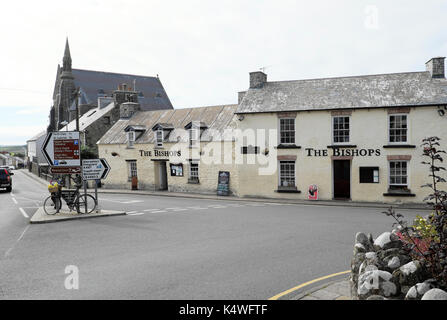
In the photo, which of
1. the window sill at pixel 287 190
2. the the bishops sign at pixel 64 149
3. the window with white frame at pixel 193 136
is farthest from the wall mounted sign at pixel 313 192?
the the bishops sign at pixel 64 149

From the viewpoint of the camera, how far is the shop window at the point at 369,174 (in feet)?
72.6

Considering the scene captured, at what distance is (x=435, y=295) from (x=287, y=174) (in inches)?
776

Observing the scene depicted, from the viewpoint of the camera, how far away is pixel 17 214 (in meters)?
17.5

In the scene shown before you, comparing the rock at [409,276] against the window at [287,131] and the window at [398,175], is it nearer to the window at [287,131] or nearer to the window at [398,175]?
the window at [398,175]

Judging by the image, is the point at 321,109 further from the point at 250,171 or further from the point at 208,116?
the point at 208,116

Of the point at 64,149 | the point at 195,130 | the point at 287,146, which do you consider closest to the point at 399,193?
the point at 287,146

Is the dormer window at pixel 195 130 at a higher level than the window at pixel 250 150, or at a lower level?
higher

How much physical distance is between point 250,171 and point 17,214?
46.6 ft

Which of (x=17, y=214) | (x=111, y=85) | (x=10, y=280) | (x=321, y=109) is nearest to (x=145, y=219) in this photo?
(x=17, y=214)

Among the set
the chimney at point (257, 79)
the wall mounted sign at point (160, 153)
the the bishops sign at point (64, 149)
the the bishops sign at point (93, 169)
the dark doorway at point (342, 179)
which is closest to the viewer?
the the bishops sign at point (64, 149)

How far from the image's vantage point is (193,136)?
95.0ft

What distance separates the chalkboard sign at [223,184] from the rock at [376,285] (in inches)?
823

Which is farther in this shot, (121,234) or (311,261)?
(121,234)

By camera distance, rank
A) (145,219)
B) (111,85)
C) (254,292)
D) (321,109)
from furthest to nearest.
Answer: (111,85)
(321,109)
(145,219)
(254,292)
